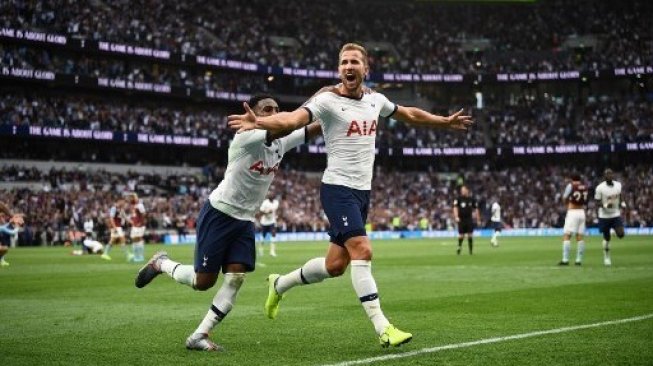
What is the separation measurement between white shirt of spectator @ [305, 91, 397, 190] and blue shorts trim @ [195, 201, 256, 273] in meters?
1.14

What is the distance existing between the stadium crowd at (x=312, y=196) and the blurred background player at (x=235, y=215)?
140 ft

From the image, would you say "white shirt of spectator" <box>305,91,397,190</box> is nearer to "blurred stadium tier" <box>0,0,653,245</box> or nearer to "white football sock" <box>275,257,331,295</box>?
"white football sock" <box>275,257,331,295</box>

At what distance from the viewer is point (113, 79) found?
65.4 metres

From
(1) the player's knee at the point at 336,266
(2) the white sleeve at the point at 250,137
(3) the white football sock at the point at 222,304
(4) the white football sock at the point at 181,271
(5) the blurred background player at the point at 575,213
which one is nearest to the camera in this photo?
(2) the white sleeve at the point at 250,137

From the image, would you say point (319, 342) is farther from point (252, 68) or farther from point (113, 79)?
point (252, 68)

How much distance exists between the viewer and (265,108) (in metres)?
Result: 9.36

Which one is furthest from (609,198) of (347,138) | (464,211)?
(347,138)

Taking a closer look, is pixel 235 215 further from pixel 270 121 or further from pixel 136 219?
pixel 136 219

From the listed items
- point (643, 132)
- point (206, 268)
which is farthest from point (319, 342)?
point (643, 132)

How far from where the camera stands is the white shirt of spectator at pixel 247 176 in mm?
9500

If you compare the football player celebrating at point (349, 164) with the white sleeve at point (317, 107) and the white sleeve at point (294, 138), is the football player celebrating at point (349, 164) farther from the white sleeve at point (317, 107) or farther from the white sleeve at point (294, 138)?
the white sleeve at point (294, 138)

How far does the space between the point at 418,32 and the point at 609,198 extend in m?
65.4

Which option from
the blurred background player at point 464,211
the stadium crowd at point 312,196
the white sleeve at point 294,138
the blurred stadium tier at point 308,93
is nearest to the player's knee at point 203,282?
the white sleeve at point 294,138

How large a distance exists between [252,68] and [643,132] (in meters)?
33.4
